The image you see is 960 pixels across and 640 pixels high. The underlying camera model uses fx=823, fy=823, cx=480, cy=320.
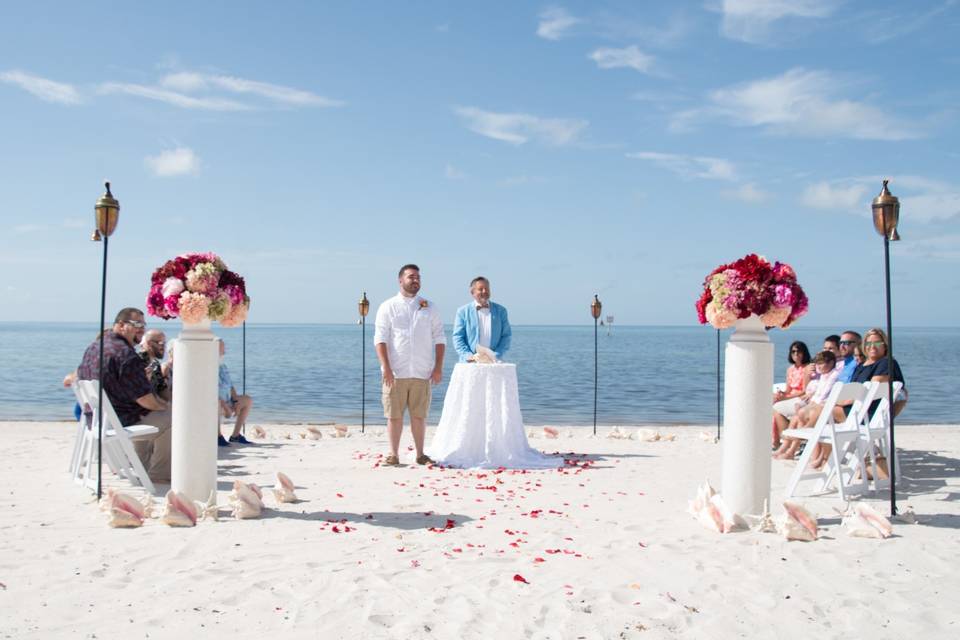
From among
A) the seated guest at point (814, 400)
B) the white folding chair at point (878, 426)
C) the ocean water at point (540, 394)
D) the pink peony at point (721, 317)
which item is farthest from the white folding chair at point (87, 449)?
the seated guest at point (814, 400)

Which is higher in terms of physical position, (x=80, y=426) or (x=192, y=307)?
(x=192, y=307)

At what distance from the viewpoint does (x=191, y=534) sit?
5.14 m

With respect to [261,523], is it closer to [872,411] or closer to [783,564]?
[783,564]

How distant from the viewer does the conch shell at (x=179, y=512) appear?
17.4 feet

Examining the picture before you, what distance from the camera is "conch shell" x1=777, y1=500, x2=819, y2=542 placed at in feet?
16.7

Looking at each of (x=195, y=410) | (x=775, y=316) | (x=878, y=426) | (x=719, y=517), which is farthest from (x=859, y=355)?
(x=195, y=410)

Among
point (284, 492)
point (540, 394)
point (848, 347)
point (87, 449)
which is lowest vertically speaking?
point (540, 394)

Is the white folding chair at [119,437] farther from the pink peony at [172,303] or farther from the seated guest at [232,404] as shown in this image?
the seated guest at [232,404]

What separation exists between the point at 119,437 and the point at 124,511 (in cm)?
130

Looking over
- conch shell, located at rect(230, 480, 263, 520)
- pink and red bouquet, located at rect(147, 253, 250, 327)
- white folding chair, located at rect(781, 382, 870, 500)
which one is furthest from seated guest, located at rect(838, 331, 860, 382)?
pink and red bouquet, located at rect(147, 253, 250, 327)

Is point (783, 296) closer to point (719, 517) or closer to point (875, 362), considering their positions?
point (719, 517)

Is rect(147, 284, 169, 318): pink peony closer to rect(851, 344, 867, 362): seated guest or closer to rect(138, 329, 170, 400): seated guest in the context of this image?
rect(138, 329, 170, 400): seated guest

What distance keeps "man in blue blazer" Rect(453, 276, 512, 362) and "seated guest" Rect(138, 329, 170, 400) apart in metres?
2.97

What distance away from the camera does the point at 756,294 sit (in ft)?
17.7
